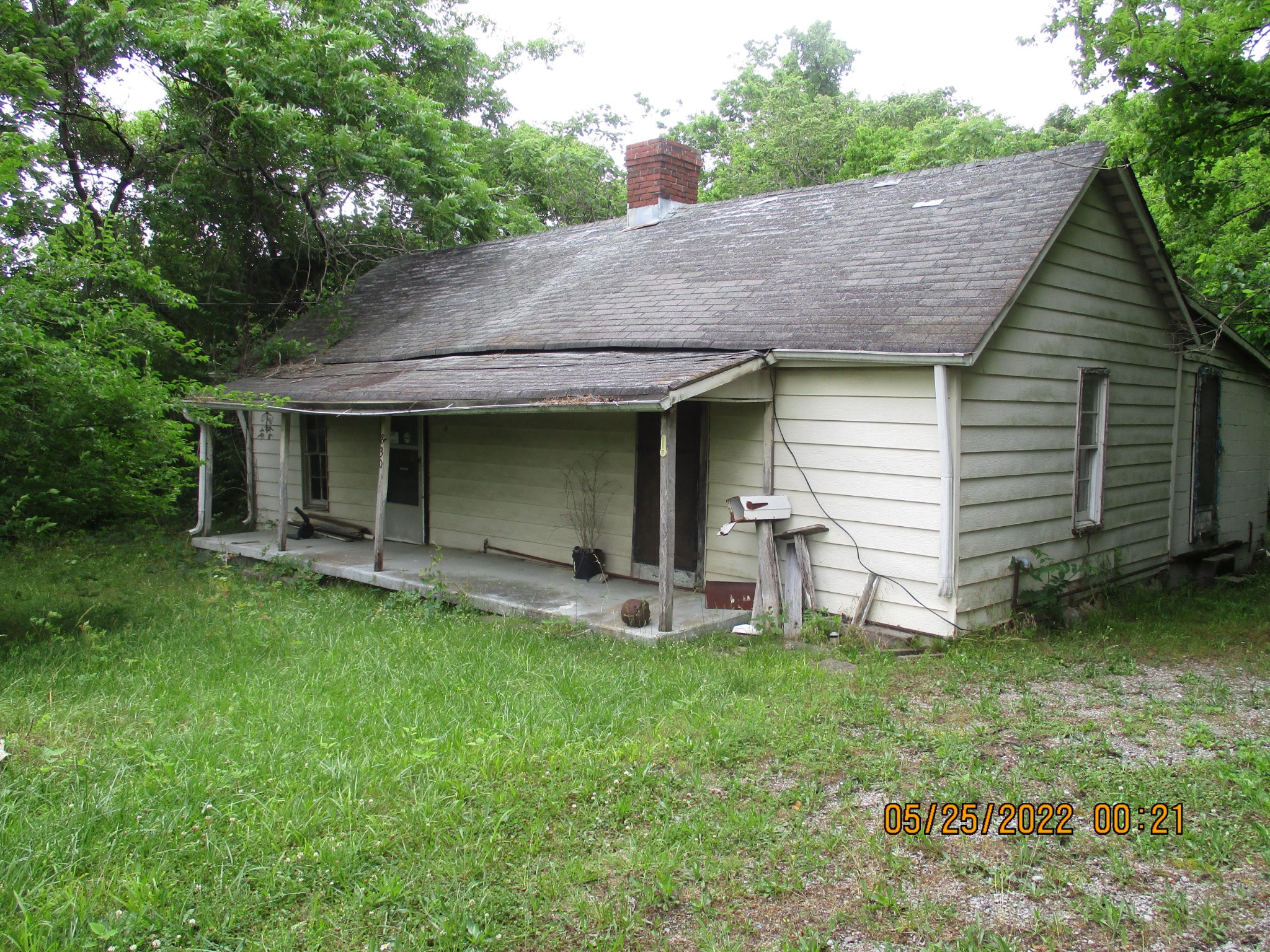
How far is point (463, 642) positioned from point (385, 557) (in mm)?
4000

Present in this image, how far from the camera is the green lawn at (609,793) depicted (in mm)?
3098

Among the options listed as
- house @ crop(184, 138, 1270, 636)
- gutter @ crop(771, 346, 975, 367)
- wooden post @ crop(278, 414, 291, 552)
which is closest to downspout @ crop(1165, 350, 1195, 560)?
house @ crop(184, 138, 1270, 636)

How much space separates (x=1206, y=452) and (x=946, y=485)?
6521 mm

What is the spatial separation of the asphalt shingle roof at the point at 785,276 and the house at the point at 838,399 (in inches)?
1.6

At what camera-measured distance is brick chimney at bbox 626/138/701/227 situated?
1237 centimetres

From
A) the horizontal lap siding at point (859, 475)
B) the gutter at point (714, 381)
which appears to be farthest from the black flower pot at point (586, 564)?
the gutter at point (714, 381)

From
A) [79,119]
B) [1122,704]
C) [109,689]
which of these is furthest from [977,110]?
[109,689]

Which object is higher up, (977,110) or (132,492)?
(977,110)

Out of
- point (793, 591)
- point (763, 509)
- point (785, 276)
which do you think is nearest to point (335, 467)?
point (785, 276)

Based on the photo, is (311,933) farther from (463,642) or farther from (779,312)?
(779,312)

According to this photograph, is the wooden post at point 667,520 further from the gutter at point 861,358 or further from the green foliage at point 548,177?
the green foliage at point 548,177

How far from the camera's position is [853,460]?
24.0 ft

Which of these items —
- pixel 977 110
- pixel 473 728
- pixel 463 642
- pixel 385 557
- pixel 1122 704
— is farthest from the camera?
pixel 977 110

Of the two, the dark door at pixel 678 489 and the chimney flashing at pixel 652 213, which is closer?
the dark door at pixel 678 489
